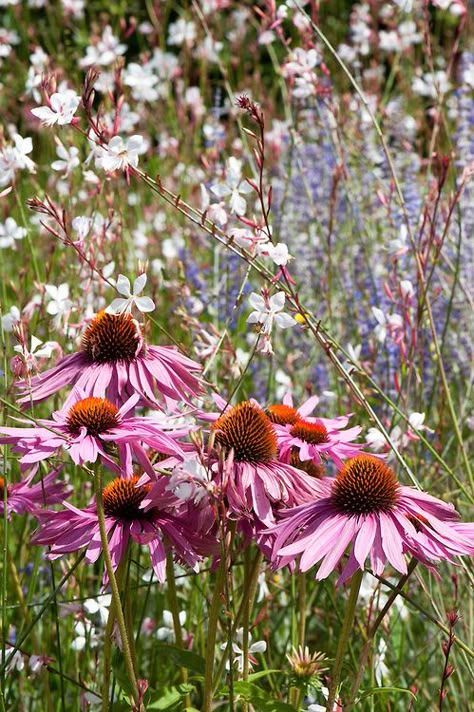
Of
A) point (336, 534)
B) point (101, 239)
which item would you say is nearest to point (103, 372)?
point (336, 534)

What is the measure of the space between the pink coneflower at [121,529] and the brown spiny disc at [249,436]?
128mm

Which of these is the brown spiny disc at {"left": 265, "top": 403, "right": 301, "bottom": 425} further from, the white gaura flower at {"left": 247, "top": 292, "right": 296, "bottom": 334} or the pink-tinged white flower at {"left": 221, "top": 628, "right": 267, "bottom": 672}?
the pink-tinged white flower at {"left": 221, "top": 628, "right": 267, "bottom": 672}

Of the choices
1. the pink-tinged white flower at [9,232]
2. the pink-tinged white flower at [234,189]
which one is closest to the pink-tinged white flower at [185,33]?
the pink-tinged white flower at [9,232]

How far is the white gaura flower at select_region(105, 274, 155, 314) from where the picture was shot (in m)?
1.42

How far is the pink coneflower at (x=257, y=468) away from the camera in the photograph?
136cm

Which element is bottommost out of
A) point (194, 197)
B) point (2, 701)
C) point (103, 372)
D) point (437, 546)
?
point (2, 701)

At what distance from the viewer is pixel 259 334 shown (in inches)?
56.5

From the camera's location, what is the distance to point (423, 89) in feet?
12.8

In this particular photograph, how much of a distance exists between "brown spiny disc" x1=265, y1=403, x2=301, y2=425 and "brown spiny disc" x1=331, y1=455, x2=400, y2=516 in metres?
0.28

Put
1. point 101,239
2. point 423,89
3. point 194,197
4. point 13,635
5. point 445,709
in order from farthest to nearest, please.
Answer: point 194,197 → point 423,89 → point 13,635 → point 445,709 → point 101,239

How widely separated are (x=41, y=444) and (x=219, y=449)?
0.31m

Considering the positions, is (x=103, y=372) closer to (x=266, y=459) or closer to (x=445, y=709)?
(x=266, y=459)

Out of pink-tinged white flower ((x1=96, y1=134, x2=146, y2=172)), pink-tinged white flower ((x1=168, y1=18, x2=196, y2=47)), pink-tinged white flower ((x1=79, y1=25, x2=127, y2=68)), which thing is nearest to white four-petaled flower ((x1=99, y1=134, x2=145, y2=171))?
pink-tinged white flower ((x1=96, y1=134, x2=146, y2=172))

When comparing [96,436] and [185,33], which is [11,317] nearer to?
[96,436]
